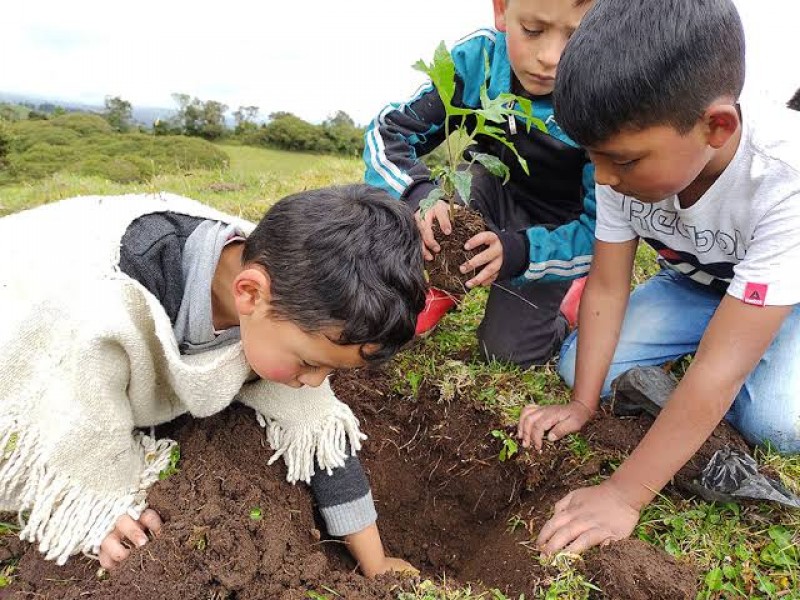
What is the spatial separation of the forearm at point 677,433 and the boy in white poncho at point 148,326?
0.78 m

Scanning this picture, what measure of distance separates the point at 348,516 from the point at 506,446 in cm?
59

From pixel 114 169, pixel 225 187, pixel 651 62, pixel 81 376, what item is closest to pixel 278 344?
pixel 81 376

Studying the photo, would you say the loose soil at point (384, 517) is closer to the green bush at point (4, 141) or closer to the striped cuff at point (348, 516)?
the striped cuff at point (348, 516)

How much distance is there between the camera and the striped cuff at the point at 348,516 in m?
1.88

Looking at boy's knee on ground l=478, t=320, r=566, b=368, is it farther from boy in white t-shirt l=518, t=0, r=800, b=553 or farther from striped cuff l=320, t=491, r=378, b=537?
striped cuff l=320, t=491, r=378, b=537

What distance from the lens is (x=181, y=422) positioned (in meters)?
1.98

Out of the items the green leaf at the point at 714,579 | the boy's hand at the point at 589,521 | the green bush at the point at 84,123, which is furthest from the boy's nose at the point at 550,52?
the green bush at the point at 84,123

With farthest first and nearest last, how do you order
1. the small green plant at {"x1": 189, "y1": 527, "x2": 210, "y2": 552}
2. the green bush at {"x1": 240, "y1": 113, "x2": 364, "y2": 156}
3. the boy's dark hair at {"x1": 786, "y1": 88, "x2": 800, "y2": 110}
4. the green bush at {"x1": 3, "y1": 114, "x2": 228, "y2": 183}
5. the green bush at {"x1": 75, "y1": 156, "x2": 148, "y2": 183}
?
the green bush at {"x1": 240, "y1": 113, "x2": 364, "y2": 156} → the green bush at {"x1": 3, "y1": 114, "x2": 228, "y2": 183} → the green bush at {"x1": 75, "y1": 156, "x2": 148, "y2": 183} → the boy's dark hair at {"x1": 786, "y1": 88, "x2": 800, "y2": 110} → the small green plant at {"x1": 189, "y1": 527, "x2": 210, "y2": 552}

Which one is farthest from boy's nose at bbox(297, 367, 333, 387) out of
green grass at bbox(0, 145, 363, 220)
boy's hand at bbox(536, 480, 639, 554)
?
green grass at bbox(0, 145, 363, 220)

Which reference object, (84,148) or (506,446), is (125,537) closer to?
(506,446)

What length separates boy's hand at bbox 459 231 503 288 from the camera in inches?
82.4

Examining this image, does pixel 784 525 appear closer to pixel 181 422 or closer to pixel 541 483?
pixel 541 483

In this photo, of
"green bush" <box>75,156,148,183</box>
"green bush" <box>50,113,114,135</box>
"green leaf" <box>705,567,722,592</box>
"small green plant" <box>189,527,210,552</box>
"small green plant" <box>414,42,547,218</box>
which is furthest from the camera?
"green bush" <box>50,113,114,135</box>

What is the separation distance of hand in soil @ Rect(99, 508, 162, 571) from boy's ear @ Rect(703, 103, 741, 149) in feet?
5.44
